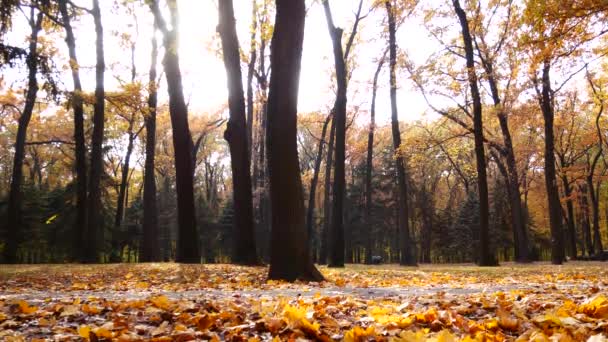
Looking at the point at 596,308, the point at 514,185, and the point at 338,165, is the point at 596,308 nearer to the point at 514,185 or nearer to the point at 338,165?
the point at 338,165

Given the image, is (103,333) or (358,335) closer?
(358,335)

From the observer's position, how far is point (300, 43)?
8.42m

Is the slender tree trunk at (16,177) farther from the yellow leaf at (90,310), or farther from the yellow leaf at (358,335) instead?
the yellow leaf at (358,335)

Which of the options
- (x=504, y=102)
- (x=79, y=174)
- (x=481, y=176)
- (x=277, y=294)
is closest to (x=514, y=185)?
(x=504, y=102)

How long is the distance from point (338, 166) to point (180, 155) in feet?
17.5

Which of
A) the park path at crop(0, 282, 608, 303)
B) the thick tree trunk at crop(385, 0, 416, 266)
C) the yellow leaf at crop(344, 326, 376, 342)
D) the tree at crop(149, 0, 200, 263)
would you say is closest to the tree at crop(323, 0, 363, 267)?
the thick tree trunk at crop(385, 0, 416, 266)

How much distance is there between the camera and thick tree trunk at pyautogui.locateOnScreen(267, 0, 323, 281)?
8.07 meters

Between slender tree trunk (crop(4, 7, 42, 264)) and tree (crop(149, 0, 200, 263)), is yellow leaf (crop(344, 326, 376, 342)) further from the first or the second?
slender tree trunk (crop(4, 7, 42, 264))

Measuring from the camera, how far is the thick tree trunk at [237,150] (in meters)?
12.7

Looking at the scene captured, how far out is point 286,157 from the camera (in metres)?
8.14

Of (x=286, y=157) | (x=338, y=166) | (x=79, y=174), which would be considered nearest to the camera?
(x=286, y=157)

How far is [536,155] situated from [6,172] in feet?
144

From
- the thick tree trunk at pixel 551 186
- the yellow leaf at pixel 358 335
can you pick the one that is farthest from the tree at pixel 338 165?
the yellow leaf at pixel 358 335

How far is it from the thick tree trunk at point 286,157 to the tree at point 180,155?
5.92 m
